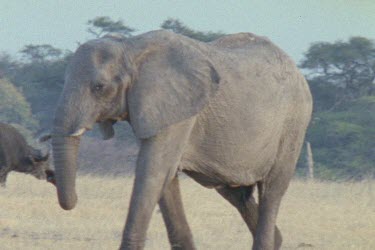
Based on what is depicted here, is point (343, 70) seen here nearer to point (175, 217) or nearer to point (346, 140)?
point (346, 140)

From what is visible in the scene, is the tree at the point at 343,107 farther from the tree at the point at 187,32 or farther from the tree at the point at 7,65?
the tree at the point at 7,65

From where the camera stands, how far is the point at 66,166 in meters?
7.85

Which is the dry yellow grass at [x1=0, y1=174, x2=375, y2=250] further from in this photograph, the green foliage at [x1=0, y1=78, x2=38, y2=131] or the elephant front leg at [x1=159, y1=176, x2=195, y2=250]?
the green foliage at [x1=0, y1=78, x2=38, y2=131]

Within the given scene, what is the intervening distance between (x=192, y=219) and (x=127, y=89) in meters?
5.56

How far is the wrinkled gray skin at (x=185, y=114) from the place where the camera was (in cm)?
786

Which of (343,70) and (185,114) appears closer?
(185,114)

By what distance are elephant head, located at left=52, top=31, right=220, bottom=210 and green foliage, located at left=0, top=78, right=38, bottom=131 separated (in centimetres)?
2761

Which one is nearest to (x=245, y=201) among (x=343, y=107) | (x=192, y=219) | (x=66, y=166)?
(x=66, y=166)

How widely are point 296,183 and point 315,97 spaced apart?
17.2 meters

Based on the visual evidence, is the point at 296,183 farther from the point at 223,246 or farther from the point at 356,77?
the point at 356,77

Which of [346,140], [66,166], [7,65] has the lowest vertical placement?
[7,65]

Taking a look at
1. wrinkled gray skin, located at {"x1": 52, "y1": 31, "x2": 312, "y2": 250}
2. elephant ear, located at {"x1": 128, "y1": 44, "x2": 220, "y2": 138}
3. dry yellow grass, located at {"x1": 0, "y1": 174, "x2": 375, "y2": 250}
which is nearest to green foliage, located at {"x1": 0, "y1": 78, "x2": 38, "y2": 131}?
dry yellow grass, located at {"x1": 0, "y1": 174, "x2": 375, "y2": 250}

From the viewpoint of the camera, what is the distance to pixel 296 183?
1891cm

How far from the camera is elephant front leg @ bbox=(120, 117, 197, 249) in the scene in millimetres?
7918
